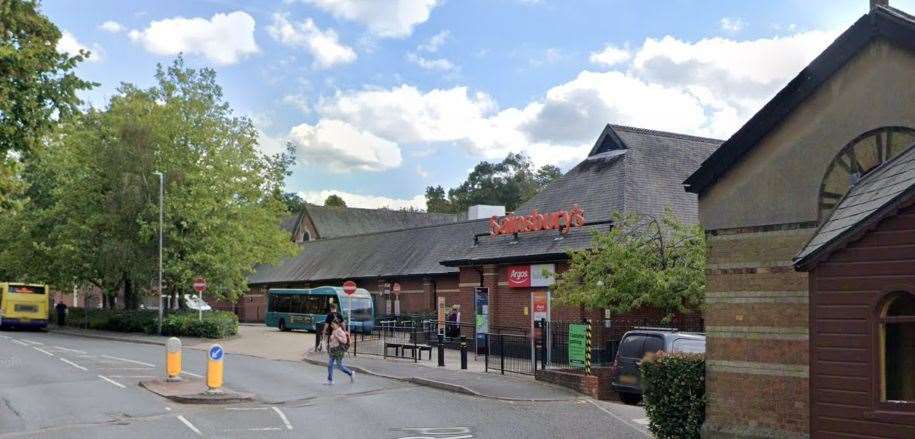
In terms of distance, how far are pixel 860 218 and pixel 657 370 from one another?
5210 millimetres

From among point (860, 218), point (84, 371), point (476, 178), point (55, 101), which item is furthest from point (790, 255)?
point (476, 178)

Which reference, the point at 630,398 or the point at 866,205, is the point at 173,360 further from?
the point at 866,205

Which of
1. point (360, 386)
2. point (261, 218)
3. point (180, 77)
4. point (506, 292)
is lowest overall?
point (360, 386)

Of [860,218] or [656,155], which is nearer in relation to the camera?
[860,218]

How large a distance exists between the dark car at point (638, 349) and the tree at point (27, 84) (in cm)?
1155

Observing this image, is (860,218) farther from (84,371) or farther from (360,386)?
(84,371)

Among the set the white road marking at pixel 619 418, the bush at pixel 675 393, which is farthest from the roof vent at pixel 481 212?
the bush at pixel 675 393

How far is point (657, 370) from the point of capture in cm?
1417

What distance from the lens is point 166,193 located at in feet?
141

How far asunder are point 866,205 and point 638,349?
926cm

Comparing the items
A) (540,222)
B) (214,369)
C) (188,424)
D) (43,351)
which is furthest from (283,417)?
(43,351)

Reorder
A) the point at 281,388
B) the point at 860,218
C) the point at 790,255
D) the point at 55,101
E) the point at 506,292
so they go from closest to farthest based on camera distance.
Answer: the point at 860,218
the point at 790,255
the point at 55,101
the point at 281,388
the point at 506,292

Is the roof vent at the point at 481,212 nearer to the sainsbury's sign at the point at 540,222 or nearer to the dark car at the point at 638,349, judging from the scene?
the sainsbury's sign at the point at 540,222

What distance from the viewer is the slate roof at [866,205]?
9344mm
